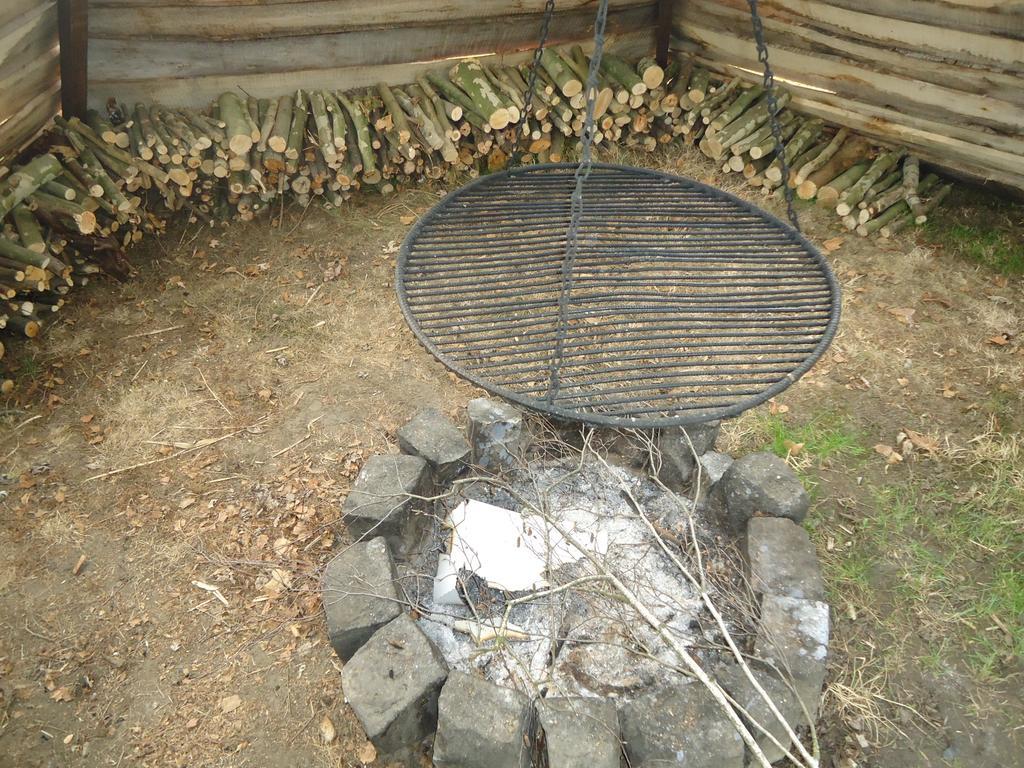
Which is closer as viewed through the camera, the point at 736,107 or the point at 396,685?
the point at 396,685

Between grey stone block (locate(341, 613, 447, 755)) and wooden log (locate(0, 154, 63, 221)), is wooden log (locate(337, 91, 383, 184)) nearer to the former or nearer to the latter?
wooden log (locate(0, 154, 63, 221))

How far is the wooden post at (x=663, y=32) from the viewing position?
16.7ft

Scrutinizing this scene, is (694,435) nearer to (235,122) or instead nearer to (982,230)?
(982,230)

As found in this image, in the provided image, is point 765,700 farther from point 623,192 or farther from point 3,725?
point 3,725

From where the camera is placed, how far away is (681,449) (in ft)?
10.2

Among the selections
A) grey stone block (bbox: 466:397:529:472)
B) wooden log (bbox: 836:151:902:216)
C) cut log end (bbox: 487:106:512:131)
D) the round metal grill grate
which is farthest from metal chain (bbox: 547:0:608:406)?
wooden log (bbox: 836:151:902:216)

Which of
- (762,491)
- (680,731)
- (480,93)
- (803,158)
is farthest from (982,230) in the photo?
(680,731)

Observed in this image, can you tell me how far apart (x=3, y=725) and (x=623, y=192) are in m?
3.19

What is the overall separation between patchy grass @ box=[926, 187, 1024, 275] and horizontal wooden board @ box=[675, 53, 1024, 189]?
7.9 inches

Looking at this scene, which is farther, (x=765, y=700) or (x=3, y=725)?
(x=3, y=725)

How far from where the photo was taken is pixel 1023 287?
4.22 m

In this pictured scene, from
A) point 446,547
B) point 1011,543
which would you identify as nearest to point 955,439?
point 1011,543

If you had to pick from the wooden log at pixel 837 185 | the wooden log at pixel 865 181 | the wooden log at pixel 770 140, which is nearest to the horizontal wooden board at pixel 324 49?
the wooden log at pixel 770 140

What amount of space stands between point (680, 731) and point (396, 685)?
865mm
